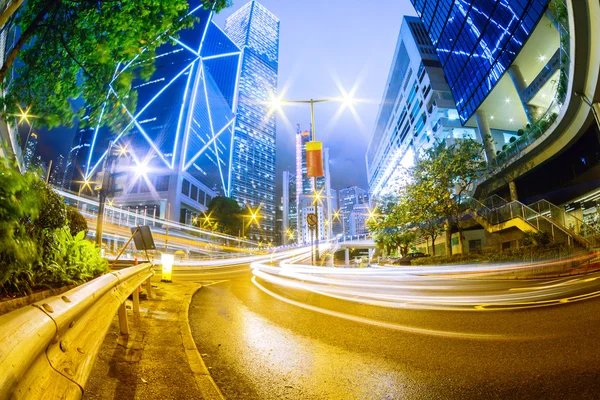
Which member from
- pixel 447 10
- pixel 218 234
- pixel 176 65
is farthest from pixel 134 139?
pixel 447 10

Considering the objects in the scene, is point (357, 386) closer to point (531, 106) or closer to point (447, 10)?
point (531, 106)

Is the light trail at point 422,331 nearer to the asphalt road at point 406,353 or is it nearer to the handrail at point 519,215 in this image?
the asphalt road at point 406,353

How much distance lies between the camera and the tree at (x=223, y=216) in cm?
6925

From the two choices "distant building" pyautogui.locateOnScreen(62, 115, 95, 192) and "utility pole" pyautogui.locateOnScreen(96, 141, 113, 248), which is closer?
"utility pole" pyautogui.locateOnScreen(96, 141, 113, 248)

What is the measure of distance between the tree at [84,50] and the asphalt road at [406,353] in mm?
5593

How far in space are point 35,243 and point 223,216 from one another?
68409mm

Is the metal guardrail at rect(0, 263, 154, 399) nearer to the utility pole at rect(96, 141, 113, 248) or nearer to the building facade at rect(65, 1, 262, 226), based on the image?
the utility pole at rect(96, 141, 113, 248)

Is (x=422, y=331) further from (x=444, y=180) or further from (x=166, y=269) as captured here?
(x=444, y=180)

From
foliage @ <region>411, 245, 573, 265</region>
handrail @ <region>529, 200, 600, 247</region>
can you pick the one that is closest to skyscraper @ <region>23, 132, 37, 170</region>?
foliage @ <region>411, 245, 573, 265</region>

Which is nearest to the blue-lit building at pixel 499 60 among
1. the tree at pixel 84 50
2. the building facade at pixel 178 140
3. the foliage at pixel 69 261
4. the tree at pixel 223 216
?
the tree at pixel 84 50

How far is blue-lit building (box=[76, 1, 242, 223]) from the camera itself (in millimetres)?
82062

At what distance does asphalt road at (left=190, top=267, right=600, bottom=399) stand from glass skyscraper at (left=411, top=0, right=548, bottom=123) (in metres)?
28.8

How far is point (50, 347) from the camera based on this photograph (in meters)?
A: 1.39

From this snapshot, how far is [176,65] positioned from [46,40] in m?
129
